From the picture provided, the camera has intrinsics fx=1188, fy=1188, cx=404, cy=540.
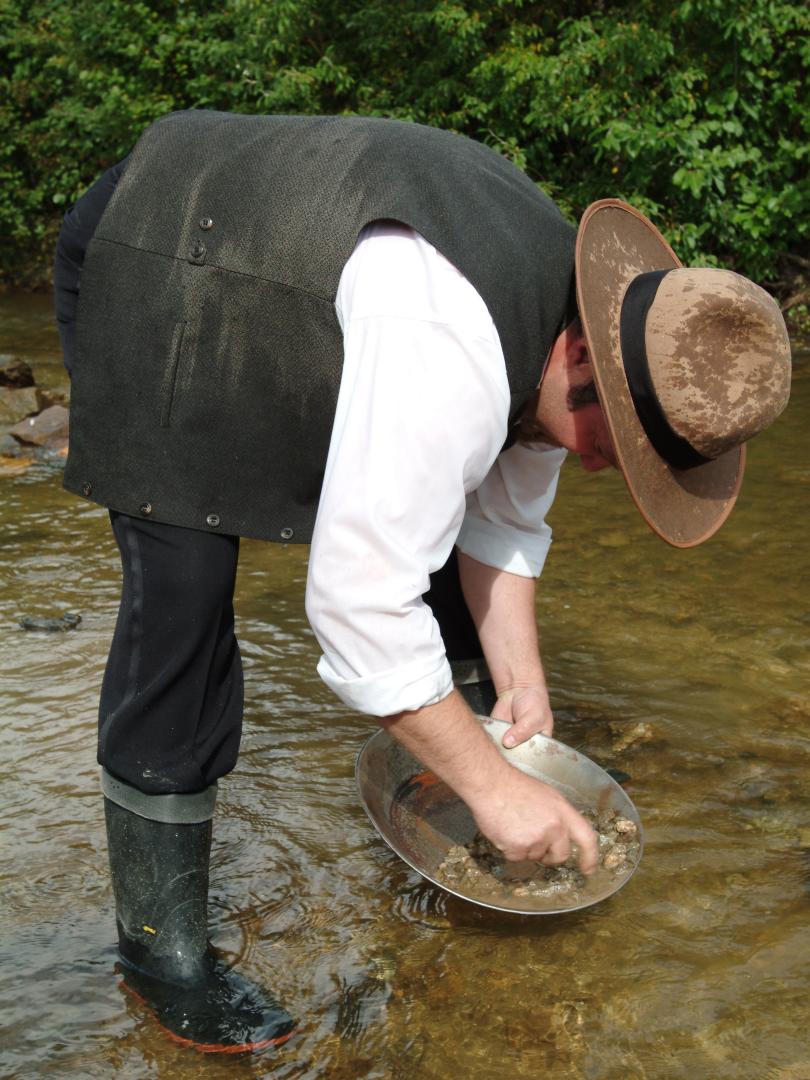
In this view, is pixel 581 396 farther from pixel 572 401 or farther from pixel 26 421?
pixel 26 421

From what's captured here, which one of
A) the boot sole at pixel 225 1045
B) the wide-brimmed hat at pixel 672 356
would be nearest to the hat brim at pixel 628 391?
the wide-brimmed hat at pixel 672 356

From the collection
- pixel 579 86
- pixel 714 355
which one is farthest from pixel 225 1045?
pixel 579 86

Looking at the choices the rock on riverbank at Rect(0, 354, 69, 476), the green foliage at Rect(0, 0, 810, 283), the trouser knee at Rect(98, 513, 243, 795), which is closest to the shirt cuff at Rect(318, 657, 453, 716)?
the trouser knee at Rect(98, 513, 243, 795)

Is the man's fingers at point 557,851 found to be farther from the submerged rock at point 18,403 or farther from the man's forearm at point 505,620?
the submerged rock at point 18,403

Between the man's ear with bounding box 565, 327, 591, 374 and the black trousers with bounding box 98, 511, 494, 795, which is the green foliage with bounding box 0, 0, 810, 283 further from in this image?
the black trousers with bounding box 98, 511, 494, 795

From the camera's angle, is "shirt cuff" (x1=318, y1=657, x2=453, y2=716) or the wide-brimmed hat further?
the wide-brimmed hat

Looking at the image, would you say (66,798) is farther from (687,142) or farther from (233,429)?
(687,142)

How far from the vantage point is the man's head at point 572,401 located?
6.28 ft

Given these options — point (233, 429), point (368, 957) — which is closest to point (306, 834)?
point (368, 957)

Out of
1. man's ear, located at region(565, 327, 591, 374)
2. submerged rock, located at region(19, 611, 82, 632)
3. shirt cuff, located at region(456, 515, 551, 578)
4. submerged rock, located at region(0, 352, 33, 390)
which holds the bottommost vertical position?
submerged rock, located at region(0, 352, 33, 390)

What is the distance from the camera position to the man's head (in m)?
1.91

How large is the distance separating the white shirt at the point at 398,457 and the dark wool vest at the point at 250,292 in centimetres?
8

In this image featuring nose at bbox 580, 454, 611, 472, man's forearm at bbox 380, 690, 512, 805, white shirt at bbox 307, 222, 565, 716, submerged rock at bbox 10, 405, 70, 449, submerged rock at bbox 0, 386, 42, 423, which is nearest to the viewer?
white shirt at bbox 307, 222, 565, 716

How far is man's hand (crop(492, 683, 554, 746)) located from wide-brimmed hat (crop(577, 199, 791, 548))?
0.61m
